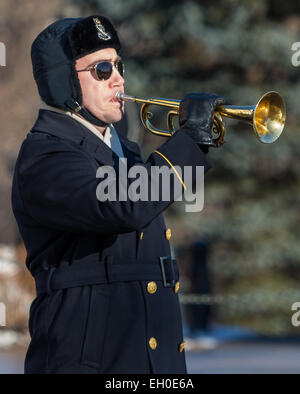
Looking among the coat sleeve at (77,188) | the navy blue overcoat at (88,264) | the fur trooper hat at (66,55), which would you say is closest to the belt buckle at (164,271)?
the navy blue overcoat at (88,264)

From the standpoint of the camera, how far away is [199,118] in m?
3.11

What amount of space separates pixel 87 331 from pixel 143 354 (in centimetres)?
23

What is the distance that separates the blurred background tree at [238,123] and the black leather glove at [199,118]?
8.37m

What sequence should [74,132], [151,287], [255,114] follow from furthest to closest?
[255,114] → [74,132] → [151,287]

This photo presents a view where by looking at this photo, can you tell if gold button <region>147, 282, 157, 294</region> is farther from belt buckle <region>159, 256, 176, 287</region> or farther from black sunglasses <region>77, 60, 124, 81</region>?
black sunglasses <region>77, 60, 124, 81</region>

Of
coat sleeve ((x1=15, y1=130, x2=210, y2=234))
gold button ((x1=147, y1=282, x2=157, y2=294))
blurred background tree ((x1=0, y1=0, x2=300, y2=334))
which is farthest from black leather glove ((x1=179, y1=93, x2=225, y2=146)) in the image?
blurred background tree ((x1=0, y1=0, x2=300, y2=334))

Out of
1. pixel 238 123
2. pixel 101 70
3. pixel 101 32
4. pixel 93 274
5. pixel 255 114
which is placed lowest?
pixel 93 274

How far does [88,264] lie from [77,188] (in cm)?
29

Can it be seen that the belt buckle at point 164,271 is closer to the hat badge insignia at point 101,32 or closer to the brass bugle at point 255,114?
the brass bugle at point 255,114

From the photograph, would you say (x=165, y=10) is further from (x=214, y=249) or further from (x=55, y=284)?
(x=55, y=284)

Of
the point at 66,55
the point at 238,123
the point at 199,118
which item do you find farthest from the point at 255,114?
the point at 238,123

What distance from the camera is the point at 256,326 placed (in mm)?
11688

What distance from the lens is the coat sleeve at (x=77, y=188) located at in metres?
2.97

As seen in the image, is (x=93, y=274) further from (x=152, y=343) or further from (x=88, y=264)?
(x=152, y=343)
